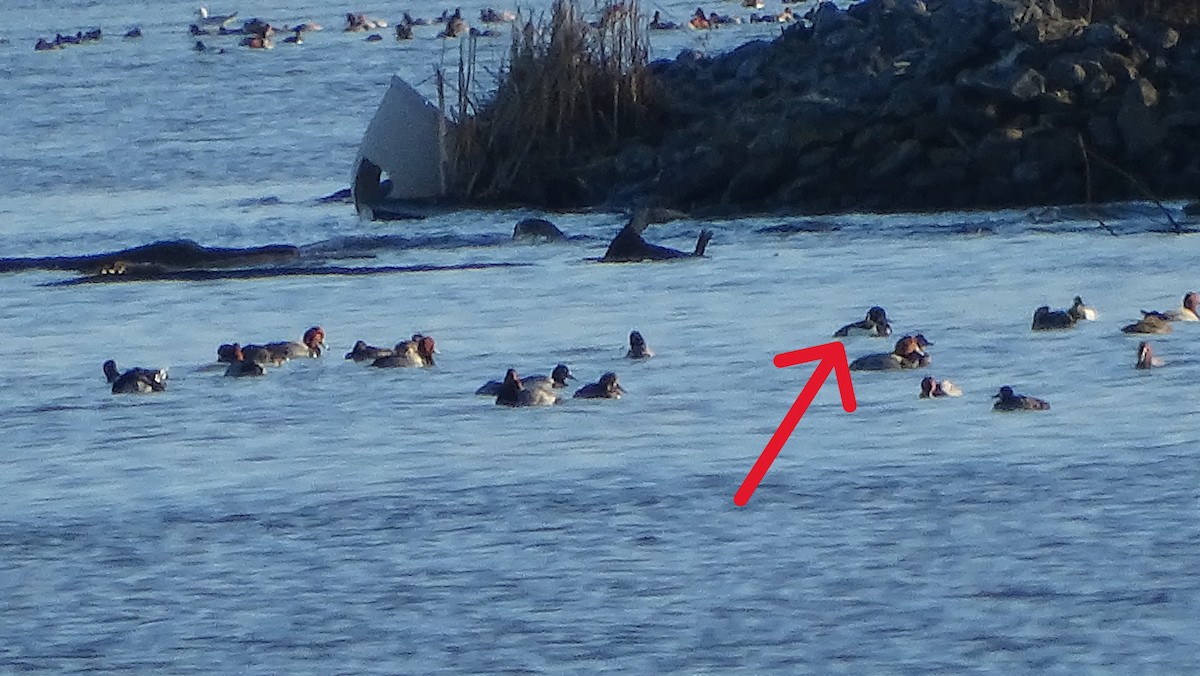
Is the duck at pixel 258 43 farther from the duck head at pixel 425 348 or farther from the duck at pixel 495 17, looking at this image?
the duck head at pixel 425 348

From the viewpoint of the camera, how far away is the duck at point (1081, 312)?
11289mm

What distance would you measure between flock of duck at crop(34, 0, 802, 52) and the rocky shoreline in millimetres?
18476

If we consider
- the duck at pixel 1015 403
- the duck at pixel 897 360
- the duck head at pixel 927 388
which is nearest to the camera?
the duck at pixel 1015 403

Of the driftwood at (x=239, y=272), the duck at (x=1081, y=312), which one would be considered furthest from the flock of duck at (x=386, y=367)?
the driftwood at (x=239, y=272)

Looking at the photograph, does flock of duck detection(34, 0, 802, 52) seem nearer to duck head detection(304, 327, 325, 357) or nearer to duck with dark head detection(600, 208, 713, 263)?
duck with dark head detection(600, 208, 713, 263)

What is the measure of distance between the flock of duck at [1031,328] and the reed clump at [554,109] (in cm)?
707

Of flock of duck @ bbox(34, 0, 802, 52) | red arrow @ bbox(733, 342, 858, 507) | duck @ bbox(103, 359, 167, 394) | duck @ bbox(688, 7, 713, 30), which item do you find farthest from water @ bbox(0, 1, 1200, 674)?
flock of duck @ bbox(34, 0, 802, 52)

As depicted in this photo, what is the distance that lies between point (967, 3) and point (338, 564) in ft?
39.6

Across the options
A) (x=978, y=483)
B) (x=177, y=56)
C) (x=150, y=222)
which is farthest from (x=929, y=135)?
(x=177, y=56)

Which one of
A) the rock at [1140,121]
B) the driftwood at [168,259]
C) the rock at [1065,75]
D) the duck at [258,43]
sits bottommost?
the driftwood at [168,259]

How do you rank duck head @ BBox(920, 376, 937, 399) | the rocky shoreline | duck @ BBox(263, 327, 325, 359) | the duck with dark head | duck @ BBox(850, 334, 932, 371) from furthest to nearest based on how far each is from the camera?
the rocky shoreline < the duck with dark head < duck @ BBox(263, 327, 325, 359) < duck @ BBox(850, 334, 932, 371) < duck head @ BBox(920, 376, 937, 399)

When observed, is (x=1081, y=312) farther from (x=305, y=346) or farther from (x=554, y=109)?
(x=554, y=109)

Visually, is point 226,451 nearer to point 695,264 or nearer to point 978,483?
point 978,483

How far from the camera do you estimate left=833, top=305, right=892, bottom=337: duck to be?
36.6 ft
